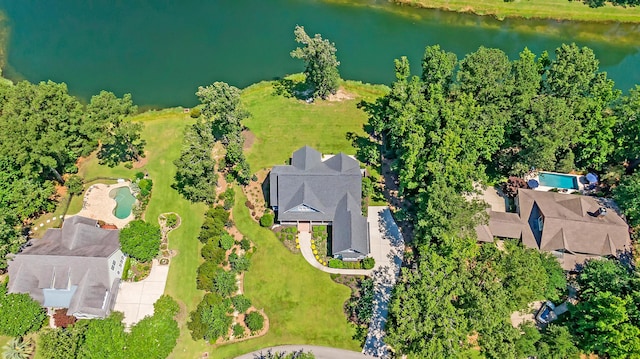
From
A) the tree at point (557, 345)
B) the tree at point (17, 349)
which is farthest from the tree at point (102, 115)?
the tree at point (557, 345)

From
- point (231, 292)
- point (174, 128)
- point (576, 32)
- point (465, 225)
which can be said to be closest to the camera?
point (465, 225)

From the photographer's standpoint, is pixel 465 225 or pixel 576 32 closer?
pixel 465 225

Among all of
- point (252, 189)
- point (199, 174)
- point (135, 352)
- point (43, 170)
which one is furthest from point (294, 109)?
point (135, 352)

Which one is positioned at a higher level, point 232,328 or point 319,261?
point 319,261

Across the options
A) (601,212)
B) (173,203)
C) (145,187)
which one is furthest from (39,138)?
(601,212)

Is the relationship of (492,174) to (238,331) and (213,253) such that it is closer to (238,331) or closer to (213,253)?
(213,253)

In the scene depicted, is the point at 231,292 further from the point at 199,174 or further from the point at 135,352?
the point at 199,174

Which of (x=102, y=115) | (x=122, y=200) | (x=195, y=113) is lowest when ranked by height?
(x=122, y=200)
